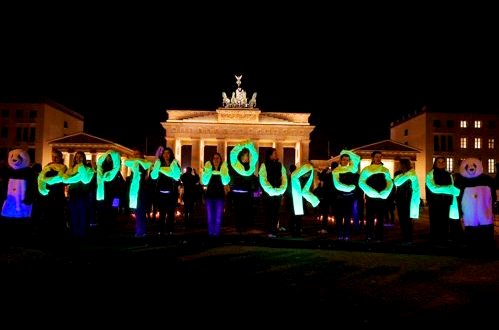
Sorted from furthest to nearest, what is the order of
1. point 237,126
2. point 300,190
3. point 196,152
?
point 196,152, point 237,126, point 300,190

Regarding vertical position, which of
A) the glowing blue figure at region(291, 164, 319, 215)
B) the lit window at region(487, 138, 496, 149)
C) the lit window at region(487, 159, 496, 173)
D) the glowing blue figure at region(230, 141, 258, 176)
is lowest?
the glowing blue figure at region(291, 164, 319, 215)

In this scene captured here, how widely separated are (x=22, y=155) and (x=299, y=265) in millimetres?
5837

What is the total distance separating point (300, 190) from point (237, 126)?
1879 inches

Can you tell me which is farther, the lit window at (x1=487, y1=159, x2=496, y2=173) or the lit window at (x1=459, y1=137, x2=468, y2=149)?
the lit window at (x1=459, y1=137, x2=468, y2=149)

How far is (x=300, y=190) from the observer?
10.9m

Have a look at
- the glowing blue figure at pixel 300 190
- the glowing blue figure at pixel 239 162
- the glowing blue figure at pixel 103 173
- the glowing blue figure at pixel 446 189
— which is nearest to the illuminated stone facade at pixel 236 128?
the glowing blue figure at pixel 103 173

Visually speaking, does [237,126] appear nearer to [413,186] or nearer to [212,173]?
[212,173]

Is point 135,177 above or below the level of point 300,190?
above

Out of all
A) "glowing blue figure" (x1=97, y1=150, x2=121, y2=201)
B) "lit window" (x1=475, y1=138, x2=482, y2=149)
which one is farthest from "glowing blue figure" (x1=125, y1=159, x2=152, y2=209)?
"lit window" (x1=475, y1=138, x2=482, y2=149)

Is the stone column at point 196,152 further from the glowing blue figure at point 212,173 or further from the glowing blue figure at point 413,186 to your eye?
the glowing blue figure at point 413,186

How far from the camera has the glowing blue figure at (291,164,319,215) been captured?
35.4ft

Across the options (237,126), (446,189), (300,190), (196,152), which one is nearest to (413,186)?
(446,189)

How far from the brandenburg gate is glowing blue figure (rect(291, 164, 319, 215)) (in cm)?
4682

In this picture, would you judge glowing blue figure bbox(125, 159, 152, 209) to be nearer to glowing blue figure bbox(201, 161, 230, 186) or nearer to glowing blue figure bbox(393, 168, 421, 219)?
glowing blue figure bbox(201, 161, 230, 186)
